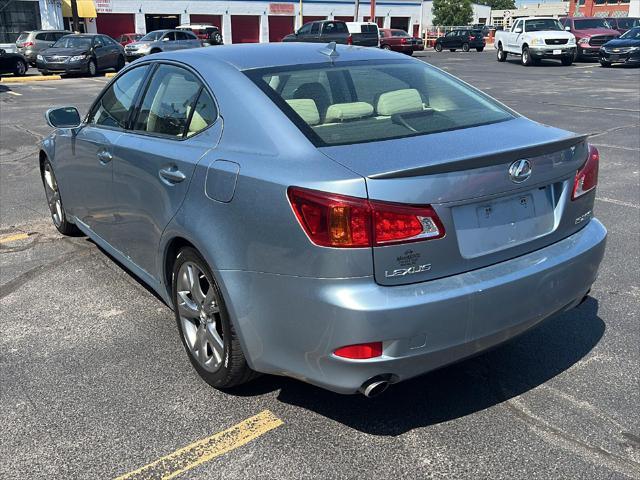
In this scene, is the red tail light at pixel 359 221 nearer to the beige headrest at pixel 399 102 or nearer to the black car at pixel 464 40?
the beige headrest at pixel 399 102

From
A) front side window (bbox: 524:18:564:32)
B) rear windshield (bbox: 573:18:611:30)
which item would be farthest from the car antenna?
rear windshield (bbox: 573:18:611:30)

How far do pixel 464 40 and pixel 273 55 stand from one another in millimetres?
45758

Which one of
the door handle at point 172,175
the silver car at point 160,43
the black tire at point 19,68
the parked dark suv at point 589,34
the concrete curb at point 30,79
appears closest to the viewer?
the door handle at point 172,175

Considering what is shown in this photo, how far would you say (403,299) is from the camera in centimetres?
248

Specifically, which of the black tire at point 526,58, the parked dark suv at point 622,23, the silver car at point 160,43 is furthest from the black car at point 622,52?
the silver car at point 160,43

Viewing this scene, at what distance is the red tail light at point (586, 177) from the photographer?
120 inches

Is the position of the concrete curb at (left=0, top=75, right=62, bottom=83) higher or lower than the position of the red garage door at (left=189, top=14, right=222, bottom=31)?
lower

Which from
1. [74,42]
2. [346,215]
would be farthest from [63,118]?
[74,42]

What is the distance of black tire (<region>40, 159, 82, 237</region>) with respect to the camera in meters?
5.51

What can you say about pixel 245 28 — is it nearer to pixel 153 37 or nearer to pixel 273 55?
pixel 153 37

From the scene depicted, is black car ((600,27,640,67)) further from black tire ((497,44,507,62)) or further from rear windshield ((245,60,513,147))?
rear windshield ((245,60,513,147))

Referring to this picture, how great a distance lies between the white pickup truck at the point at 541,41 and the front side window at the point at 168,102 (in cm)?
2651

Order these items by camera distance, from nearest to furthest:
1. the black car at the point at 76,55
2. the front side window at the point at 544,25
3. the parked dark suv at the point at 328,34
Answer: the black car at the point at 76,55
the front side window at the point at 544,25
the parked dark suv at the point at 328,34

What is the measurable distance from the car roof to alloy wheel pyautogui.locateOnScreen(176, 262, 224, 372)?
1077 mm
